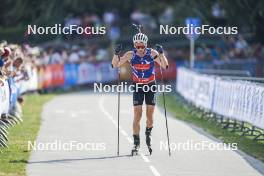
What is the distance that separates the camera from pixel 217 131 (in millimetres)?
23656

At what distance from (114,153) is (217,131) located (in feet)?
18.8

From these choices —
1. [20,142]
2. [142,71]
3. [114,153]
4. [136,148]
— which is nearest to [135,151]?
[136,148]

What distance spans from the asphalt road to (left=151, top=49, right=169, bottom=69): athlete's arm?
169 centimetres

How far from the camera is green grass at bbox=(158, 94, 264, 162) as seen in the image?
1958 centimetres

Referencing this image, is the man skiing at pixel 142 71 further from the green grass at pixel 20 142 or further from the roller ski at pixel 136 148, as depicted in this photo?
the green grass at pixel 20 142

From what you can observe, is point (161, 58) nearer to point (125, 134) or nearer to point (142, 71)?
point (142, 71)

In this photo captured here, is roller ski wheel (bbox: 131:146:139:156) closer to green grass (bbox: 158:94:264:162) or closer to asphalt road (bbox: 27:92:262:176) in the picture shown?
asphalt road (bbox: 27:92:262:176)

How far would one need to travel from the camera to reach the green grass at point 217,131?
771 inches

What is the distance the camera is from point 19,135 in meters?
21.3

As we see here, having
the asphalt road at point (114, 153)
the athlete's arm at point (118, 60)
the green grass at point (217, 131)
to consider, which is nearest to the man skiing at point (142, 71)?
the athlete's arm at point (118, 60)

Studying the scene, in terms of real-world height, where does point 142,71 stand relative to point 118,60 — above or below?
below

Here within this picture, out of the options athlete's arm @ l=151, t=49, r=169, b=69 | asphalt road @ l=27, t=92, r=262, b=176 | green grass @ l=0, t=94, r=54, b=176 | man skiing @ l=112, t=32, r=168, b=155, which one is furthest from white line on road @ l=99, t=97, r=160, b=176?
green grass @ l=0, t=94, r=54, b=176

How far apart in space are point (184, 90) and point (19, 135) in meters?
14.0

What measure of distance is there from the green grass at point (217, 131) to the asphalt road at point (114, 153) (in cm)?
42
